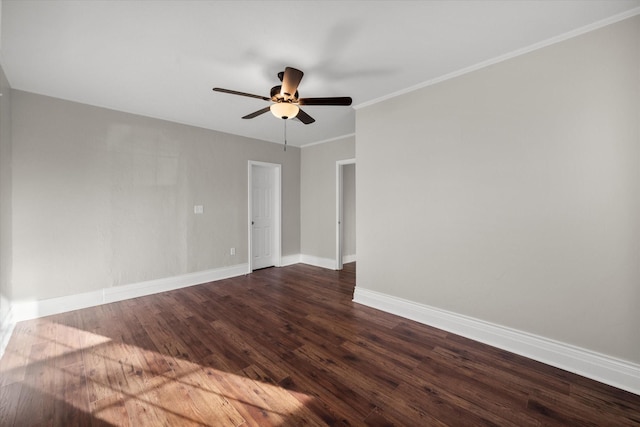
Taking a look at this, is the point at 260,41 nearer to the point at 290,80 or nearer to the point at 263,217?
the point at 290,80

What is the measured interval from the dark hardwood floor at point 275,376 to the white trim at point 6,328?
90 mm

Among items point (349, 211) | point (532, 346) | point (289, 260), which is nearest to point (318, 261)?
point (289, 260)

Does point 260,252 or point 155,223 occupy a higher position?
point 155,223

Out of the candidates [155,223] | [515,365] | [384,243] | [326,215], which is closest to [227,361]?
[384,243]

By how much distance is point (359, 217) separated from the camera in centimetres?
340

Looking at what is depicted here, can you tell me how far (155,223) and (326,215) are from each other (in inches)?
119

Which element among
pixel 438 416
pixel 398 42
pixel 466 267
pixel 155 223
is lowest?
pixel 438 416

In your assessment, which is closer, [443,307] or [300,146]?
[443,307]

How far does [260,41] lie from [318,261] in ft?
13.8

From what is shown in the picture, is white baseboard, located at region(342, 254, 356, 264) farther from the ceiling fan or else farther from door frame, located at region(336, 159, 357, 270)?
the ceiling fan

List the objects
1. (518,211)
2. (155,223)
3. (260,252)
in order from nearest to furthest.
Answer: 1. (518,211)
2. (155,223)
3. (260,252)

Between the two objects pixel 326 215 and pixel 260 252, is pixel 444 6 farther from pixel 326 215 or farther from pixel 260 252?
pixel 260 252

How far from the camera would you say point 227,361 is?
211 centimetres

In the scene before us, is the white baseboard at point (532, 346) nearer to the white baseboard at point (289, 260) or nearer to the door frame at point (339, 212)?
the door frame at point (339, 212)
